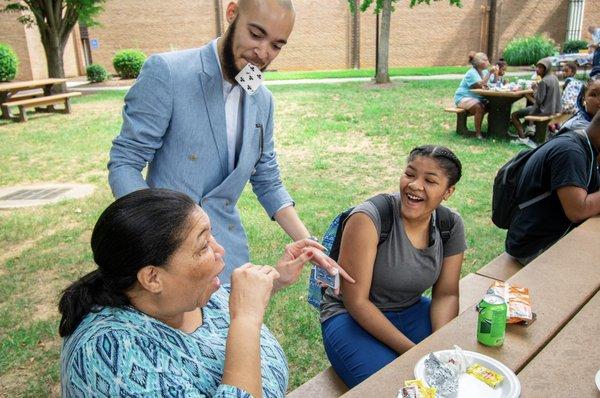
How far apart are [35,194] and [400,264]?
18.4ft

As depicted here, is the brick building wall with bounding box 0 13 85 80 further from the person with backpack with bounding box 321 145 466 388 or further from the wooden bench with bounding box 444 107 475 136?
the person with backpack with bounding box 321 145 466 388

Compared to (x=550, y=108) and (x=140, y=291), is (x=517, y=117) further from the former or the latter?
(x=140, y=291)

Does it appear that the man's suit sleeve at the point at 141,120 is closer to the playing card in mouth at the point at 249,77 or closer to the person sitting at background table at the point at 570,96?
the playing card in mouth at the point at 249,77

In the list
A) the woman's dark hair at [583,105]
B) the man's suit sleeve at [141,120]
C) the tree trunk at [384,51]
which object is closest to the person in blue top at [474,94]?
the woman's dark hair at [583,105]

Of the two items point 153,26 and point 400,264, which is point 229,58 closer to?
point 400,264

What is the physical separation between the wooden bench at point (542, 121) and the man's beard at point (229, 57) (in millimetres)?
7477

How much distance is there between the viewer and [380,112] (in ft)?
36.4

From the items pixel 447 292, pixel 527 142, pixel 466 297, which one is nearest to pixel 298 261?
pixel 447 292

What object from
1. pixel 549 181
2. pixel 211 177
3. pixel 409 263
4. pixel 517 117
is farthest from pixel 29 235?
pixel 517 117

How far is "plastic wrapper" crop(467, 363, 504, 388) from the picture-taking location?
1538 mm

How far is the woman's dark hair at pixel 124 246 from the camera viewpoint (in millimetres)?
1354

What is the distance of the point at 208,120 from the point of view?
209cm

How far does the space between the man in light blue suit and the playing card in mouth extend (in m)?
0.02

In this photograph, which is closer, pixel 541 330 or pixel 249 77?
pixel 541 330
